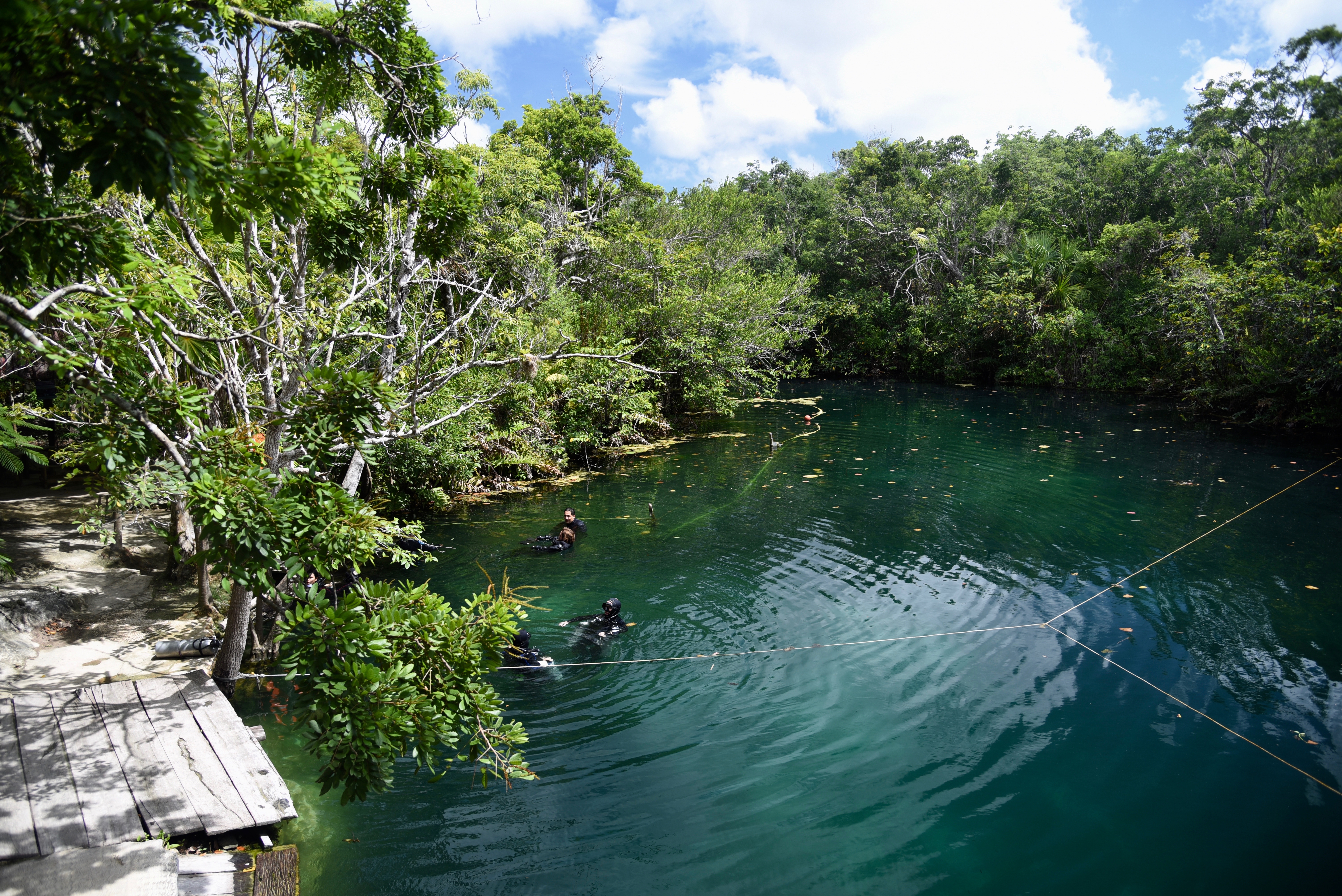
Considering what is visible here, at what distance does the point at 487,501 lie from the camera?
41.1 feet

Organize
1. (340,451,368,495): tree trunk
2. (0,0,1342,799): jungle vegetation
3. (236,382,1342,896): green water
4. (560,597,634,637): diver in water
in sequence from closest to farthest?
(0,0,1342,799): jungle vegetation
(236,382,1342,896): green water
(340,451,368,495): tree trunk
(560,597,634,637): diver in water

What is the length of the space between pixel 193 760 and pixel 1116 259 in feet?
101

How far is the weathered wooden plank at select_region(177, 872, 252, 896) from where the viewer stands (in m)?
3.54

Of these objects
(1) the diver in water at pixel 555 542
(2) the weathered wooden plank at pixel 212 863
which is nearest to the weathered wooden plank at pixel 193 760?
(2) the weathered wooden plank at pixel 212 863

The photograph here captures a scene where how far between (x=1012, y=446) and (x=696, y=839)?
48.9ft

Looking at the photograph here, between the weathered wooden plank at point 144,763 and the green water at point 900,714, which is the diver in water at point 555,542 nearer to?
the green water at point 900,714

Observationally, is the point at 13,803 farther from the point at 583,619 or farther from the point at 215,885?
the point at 583,619

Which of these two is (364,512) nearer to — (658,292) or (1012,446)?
(658,292)

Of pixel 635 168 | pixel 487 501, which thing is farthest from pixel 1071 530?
pixel 635 168

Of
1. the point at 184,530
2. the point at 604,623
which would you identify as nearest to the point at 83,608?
the point at 184,530

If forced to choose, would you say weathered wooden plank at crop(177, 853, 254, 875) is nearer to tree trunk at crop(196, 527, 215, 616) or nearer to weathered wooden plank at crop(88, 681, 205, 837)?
weathered wooden plank at crop(88, 681, 205, 837)

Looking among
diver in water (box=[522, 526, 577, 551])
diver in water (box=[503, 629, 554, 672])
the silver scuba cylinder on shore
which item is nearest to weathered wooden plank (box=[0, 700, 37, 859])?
the silver scuba cylinder on shore

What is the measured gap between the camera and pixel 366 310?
24.5 feet

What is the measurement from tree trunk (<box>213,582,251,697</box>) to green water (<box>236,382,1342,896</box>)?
0.58 meters
